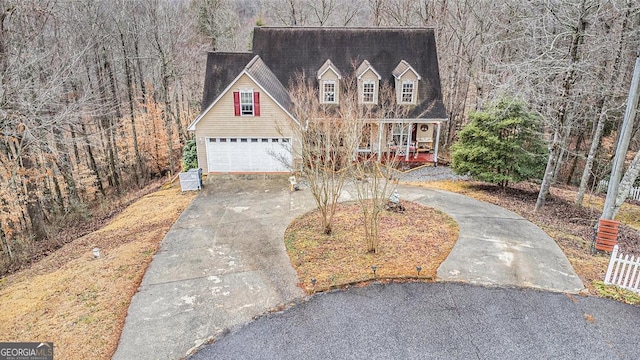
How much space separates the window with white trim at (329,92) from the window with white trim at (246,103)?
15.4 feet

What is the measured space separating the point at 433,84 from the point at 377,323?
17090 millimetres

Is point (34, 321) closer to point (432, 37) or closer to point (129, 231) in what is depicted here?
point (129, 231)

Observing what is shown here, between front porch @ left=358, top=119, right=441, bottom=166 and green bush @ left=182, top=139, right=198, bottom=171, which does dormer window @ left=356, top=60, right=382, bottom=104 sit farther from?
green bush @ left=182, top=139, right=198, bottom=171

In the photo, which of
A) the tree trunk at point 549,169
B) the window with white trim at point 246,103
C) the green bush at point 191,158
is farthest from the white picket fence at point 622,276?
the green bush at point 191,158

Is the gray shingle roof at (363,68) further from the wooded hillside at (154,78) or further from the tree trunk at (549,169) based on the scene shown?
the tree trunk at (549,169)

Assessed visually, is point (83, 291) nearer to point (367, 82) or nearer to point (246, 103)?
point (246, 103)

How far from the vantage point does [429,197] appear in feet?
52.0

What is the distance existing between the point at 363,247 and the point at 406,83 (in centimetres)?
1291

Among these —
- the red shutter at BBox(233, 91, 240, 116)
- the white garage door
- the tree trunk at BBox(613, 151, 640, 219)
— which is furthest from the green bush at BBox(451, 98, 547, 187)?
the red shutter at BBox(233, 91, 240, 116)

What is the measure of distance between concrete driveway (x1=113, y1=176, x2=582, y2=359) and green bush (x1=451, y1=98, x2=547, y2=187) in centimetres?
266

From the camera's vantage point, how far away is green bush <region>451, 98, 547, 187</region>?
15.9m

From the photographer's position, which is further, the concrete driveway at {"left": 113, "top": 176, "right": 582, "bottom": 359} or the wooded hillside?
the wooded hillside

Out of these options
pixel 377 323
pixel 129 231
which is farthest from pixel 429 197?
pixel 129 231

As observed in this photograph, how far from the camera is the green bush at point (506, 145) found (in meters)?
15.9
